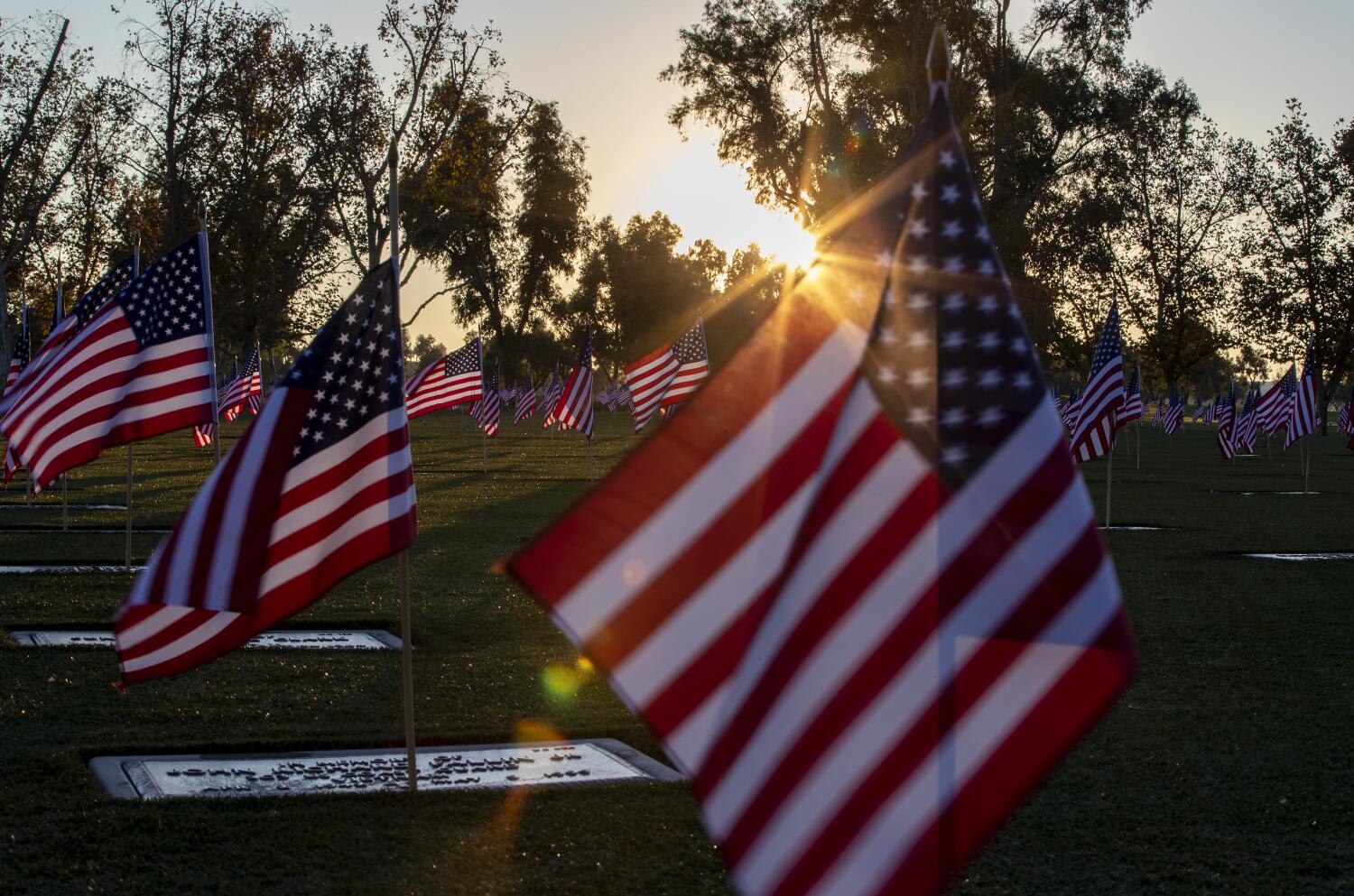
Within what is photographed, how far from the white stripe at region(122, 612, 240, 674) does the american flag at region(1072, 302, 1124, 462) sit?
13.6 metres

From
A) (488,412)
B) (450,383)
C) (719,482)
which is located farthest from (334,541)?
(488,412)

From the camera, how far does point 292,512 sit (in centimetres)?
516

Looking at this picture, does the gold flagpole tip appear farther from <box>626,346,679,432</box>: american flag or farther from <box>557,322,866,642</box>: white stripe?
<box>626,346,679,432</box>: american flag

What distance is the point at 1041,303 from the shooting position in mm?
38594

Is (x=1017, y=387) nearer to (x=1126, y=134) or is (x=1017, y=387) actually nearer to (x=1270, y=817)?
(x=1270, y=817)

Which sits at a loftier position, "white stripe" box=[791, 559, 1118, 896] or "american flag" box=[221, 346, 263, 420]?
"american flag" box=[221, 346, 263, 420]

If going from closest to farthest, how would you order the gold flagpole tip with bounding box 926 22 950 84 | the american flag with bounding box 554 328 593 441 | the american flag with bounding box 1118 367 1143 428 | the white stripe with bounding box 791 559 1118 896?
1. the white stripe with bounding box 791 559 1118 896
2. the gold flagpole tip with bounding box 926 22 950 84
3. the american flag with bounding box 554 328 593 441
4. the american flag with bounding box 1118 367 1143 428

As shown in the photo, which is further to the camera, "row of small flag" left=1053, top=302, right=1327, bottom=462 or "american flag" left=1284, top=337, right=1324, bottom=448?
"american flag" left=1284, top=337, right=1324, bottom=448

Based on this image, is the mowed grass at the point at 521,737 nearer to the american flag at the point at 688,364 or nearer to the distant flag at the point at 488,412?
the american flag at the point at 688,364

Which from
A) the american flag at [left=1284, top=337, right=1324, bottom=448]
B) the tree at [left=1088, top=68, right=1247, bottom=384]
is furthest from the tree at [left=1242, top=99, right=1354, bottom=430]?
the american flag at [left=1284, top=337, right=1324, bottom=448]

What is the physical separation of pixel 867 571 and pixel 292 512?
2.73 m

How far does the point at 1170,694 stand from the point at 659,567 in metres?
5.88

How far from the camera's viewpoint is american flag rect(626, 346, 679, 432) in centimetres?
2653

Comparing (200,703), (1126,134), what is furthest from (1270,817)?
(1126,134)
